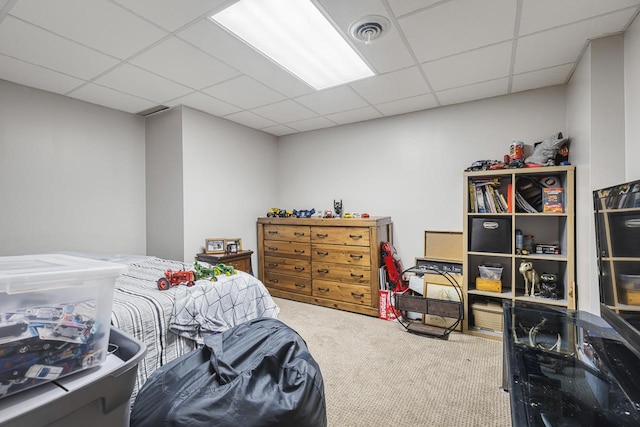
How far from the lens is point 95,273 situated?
2.33ft

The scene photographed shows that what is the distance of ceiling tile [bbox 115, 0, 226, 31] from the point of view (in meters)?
1.63

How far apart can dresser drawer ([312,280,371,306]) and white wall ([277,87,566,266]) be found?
0.70 meters

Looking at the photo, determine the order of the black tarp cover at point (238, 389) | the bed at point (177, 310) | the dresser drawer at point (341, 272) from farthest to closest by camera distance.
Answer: the dresser drawer at point (341, 272) → the bed at point (177, 310) → the black tarp cover at point (238, 389)

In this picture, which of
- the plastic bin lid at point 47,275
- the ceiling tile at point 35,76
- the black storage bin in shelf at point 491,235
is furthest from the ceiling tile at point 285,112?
the plastic bin lid at point 47,275

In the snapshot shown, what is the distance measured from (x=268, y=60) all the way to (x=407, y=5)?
1.08 metres

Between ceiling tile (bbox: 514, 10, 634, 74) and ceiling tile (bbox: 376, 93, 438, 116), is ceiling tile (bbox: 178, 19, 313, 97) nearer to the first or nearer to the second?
ceiling tile (bbox: 376, 93, 438, 116)

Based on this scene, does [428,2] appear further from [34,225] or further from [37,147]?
[34,225]

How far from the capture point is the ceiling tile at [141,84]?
2.44 meters

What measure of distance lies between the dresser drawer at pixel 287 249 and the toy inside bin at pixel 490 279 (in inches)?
76.3

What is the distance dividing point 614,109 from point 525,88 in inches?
41.8

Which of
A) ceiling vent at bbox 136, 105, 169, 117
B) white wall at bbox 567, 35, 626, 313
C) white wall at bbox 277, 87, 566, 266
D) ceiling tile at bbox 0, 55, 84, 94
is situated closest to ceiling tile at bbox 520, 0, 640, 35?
white wall at bbox 567, 35, 626, 313

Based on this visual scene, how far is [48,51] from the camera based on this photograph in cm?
211

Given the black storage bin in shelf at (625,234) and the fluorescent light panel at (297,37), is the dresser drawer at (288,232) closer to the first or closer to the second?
the fluorescent light panel at (297,37)

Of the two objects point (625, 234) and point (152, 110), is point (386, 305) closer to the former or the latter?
point (625, 234)
